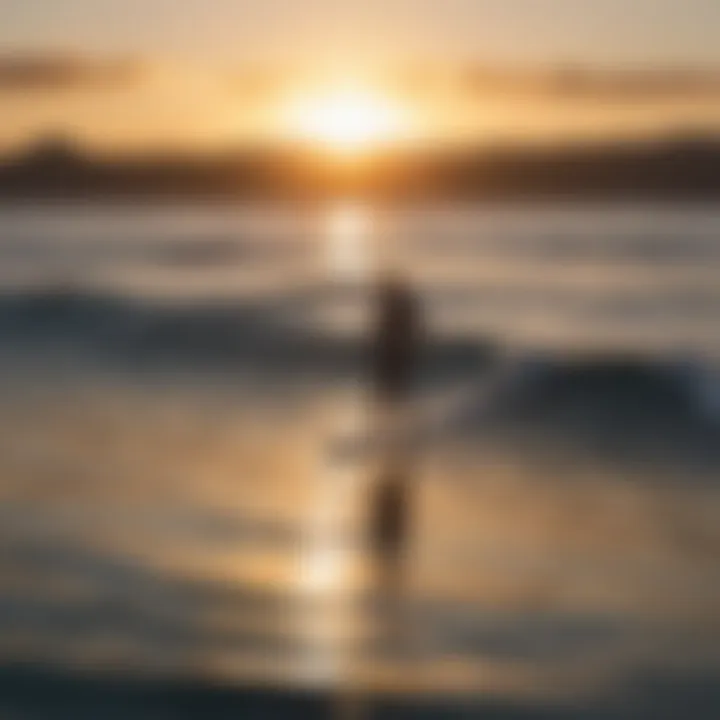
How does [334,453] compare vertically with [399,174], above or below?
below

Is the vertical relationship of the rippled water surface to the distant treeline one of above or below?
below

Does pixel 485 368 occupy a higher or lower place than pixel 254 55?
lower

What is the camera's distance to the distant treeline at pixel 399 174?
0.78 metres

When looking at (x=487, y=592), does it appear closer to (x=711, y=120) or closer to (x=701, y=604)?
(x=701, y=604)

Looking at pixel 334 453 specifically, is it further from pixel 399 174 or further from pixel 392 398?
pixel 399 174

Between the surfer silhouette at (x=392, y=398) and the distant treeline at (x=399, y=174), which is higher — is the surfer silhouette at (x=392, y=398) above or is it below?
below

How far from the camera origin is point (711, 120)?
30.1 inches

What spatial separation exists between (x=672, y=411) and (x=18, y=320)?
42 centimetres

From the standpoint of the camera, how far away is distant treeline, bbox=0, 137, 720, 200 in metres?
0.78

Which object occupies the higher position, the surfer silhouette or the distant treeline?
the distant treeline

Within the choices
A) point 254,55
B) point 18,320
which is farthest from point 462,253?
point 18,320

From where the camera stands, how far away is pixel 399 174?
79 centimetres

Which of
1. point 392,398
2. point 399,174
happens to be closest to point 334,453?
point 392,398

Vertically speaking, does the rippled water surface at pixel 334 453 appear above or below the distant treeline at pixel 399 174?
below
